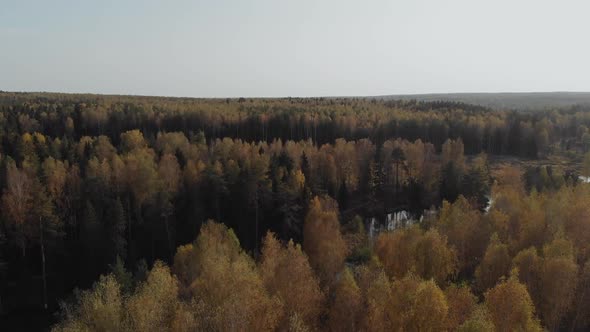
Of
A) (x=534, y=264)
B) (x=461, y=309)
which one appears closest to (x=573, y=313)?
(x=534, y=264)

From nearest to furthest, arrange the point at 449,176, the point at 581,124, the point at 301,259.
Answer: the point at 301,259, the point at 449,176, the point at 581,124

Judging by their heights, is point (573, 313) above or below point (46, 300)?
above

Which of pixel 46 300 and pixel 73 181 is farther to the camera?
pixel 73 181

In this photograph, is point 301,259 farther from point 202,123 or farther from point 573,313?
point 202,123

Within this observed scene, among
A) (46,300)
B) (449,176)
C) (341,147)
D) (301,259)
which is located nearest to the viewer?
(301,259)

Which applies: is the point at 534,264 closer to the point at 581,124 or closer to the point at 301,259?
the point at 301,259

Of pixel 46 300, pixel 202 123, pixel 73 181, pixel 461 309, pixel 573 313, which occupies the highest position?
pixel 202 123
